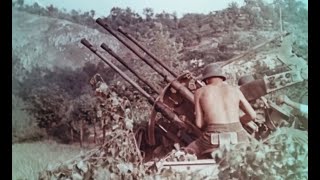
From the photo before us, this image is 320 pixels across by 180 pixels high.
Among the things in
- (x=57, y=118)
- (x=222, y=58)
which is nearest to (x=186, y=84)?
(x=222, y=58)

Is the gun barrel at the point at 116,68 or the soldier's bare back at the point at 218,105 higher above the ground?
the gun barrel at the point at 116,68

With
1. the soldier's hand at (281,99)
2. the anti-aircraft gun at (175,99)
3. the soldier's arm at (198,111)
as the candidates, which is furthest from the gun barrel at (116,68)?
the soldier's hand at (281,99)

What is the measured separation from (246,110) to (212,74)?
0.58ft

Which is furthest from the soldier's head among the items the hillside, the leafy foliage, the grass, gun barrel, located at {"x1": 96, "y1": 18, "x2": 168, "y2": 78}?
the grass

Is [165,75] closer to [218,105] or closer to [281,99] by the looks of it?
[218,105]

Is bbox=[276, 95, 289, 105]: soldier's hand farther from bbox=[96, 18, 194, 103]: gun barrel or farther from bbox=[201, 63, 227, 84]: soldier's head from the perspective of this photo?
bbox=[96, 18, 194, 103]: gun barrel

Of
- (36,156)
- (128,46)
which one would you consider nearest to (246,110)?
(128,46)

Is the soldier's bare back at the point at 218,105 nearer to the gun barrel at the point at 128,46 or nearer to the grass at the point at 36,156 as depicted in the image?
the gun barrel at the point at 128,46

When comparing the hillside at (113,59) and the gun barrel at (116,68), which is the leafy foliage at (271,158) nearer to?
the hillside at (113,59)

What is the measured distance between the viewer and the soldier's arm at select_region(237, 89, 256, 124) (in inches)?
89.0

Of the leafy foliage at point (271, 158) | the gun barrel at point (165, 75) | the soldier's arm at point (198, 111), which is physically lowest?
the leafy foliage at point (271, 158)

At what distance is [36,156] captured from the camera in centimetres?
226

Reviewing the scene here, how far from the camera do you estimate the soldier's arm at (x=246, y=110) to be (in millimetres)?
2260

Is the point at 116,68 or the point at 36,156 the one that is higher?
the point at 116,68
